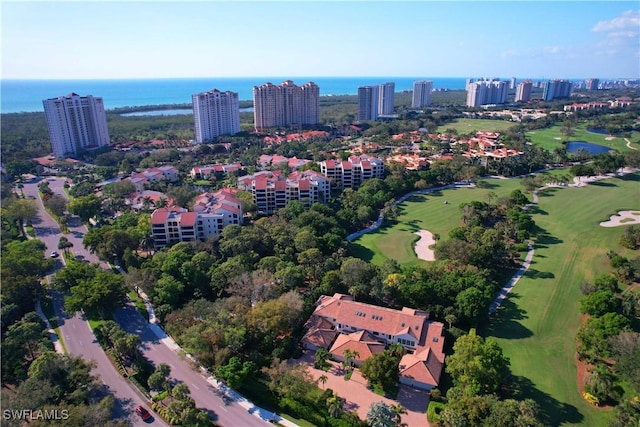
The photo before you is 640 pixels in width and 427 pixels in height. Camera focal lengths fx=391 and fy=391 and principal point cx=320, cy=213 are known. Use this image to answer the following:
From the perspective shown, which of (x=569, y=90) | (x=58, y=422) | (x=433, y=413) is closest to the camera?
(x=58, y=422)

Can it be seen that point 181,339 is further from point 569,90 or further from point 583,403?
point 569,90

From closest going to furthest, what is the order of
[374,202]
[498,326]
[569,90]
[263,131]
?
[498,326], [374,202], [263,131], [569,90]

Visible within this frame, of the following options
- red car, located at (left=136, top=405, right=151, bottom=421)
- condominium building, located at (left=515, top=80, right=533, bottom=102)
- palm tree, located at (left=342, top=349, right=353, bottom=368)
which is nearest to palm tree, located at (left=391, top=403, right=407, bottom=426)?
palm tree, located at (left=342, top=349, right=353, bottom=368)

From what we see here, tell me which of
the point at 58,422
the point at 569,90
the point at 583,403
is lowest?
the point at 583,403

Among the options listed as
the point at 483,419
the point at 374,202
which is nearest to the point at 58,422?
the point at 483,419

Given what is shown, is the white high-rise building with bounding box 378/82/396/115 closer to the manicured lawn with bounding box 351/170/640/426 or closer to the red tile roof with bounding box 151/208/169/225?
the manicured lawn with bounding box 351/170/640/426

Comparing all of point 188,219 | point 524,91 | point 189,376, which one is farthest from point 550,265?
point 524,91
